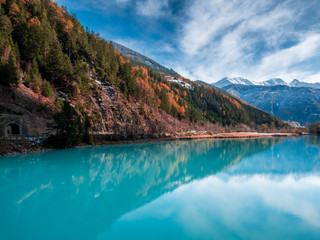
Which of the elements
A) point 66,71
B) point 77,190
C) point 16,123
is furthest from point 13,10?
point 77,190

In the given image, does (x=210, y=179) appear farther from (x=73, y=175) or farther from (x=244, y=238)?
(x=73, y=175)

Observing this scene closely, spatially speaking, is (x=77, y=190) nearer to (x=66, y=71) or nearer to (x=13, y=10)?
(x=66, y=71)

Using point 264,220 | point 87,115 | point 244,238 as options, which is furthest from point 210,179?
point 87,115

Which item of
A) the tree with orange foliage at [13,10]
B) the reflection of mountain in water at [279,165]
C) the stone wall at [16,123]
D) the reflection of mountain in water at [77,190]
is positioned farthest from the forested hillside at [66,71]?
the reflection of mountain in water at [279,165]

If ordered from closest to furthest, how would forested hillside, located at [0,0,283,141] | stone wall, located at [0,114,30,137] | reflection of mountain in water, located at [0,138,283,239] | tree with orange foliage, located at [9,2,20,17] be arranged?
reflection of mountain in water, located at [0,138,283,239] → stone wall, located at [0,114,30,137] → forested hillside, located at [0,0,283,141] → tree with orange foliage, located at [9,2,20,17]

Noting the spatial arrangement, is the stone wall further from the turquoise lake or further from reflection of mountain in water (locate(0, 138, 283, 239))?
the turquoise lake

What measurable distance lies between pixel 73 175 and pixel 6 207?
7007mm

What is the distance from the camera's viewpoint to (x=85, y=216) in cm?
851

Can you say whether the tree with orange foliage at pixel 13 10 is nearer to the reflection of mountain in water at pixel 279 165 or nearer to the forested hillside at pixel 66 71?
the forested hillside at pixel 66 71

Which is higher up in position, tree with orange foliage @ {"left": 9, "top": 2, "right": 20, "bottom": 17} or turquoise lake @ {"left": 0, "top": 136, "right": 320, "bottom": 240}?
tree with orange foliage @ {"left": 9, "top": 2, "right": 20, "bottom": 17}

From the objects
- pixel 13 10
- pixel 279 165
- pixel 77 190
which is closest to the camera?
pixel 77 190

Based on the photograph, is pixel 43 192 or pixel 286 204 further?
pixel 43 192

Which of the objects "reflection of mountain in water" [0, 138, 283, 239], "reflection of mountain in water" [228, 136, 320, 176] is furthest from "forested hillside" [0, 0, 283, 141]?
"reflection of mountain in water" [228, 136, 320, 176]

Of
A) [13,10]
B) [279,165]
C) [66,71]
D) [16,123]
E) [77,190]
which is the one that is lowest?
[279,165]
